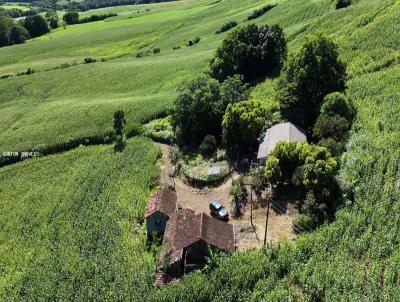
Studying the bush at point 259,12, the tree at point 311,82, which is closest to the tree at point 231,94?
the tree at point 311,82

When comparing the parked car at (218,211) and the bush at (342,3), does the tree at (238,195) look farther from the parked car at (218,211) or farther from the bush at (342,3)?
the bush at (342,3)

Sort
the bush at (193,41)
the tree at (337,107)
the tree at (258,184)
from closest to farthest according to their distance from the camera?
1. the tree at (258,184)
2. the tree at (337,107)
3. the bush at (193,41)

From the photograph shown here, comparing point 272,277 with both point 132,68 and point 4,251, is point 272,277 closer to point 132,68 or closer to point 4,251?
point 4,251

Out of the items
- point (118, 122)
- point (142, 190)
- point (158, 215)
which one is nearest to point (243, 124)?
point (142, 190)

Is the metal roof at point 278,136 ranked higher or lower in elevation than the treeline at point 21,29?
lower

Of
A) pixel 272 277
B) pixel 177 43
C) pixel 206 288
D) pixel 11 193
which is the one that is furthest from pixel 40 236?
pixel 177 43

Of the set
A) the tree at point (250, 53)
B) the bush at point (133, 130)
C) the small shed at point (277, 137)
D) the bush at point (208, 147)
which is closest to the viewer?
the small shed at point (277, 137)

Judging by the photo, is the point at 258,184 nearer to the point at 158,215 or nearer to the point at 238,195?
the point at 238,195

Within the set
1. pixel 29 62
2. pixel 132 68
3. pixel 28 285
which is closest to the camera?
pixel 28 285
